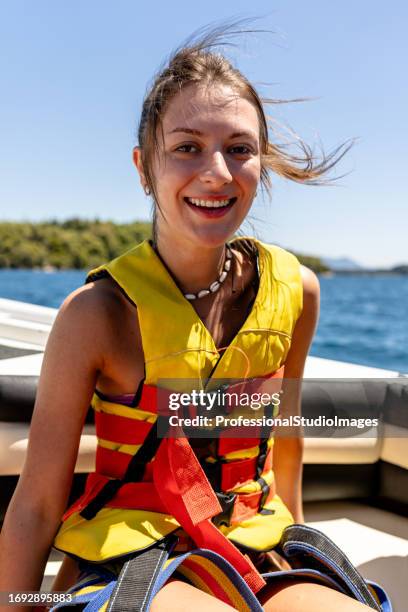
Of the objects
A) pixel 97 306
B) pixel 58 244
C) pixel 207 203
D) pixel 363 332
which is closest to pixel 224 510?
pixel 97 306

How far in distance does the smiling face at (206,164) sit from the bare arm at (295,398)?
313mm

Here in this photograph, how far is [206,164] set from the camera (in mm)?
1305

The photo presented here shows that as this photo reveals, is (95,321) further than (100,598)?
Yes

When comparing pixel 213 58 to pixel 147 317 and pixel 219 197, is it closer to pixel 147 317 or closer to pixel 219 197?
pixel 219 197

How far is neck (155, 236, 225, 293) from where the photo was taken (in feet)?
4.64

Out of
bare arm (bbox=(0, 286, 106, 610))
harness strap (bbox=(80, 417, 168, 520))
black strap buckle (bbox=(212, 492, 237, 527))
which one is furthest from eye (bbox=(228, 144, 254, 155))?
black strap buckle (bbox=(212, 492, 237, 527))

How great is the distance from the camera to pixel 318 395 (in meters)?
2.15

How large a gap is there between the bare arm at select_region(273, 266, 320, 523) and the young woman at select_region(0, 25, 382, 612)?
A: 0.47 feet

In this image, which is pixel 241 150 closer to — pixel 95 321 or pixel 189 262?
pixel 189 262

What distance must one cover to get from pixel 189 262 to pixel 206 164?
0.71 feet

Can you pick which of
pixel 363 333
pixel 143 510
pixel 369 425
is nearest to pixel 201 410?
pixel 143 510

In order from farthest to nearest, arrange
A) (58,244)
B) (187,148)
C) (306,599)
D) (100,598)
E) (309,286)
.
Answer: (58,244), (309,286), (187,148), (306,599), (100,598)

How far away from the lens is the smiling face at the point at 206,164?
131 centimetres

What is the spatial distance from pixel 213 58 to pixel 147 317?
21.4 inches
